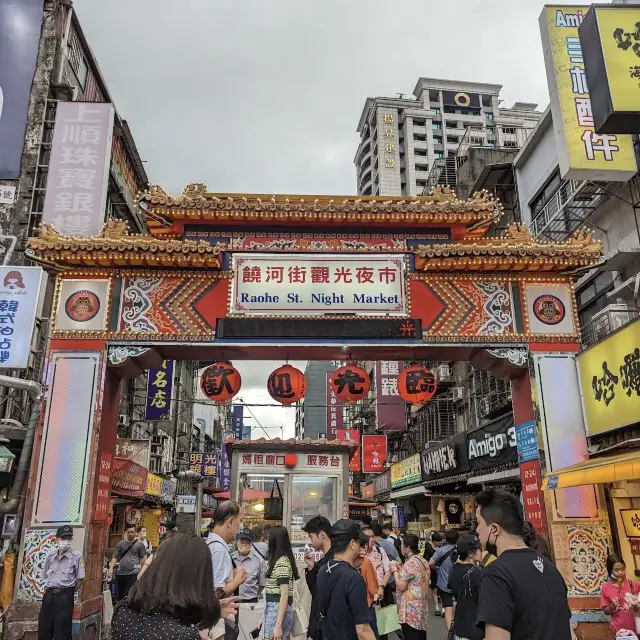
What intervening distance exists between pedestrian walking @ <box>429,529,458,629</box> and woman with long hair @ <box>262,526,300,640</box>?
2242 millimetres

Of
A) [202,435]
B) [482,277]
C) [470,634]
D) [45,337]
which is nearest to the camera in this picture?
[470,634]

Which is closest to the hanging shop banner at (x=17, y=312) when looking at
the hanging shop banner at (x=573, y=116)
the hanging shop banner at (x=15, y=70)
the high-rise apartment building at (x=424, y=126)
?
the hanging shop banner at (x=15, y=70)

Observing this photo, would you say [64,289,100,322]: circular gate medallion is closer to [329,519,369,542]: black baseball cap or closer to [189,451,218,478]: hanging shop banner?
[329,519,369,542]: black baseball cap

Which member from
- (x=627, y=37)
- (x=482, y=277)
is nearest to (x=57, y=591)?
(x=482, y=277)

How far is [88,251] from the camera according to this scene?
10.3 m

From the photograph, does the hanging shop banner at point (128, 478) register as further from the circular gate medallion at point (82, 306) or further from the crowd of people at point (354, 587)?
the crowd of people at point (354, 587)

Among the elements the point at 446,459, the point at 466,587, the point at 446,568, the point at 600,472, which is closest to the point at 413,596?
the point at 446,568

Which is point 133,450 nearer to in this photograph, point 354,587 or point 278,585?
point 278,585

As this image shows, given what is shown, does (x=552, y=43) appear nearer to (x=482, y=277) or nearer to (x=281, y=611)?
(x=482, y=277)

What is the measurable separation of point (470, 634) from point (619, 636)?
7.85ft

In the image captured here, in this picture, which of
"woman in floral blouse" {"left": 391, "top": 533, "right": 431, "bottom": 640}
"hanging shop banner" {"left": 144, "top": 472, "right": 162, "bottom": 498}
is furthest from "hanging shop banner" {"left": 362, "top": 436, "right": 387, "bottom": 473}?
Answer: "woman in floral blouse" {"left": 391, "top": 533, "right": 431, "bottom": 640}

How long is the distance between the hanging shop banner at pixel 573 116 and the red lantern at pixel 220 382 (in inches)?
311

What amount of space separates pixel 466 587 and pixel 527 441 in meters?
5.51

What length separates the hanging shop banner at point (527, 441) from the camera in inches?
400
